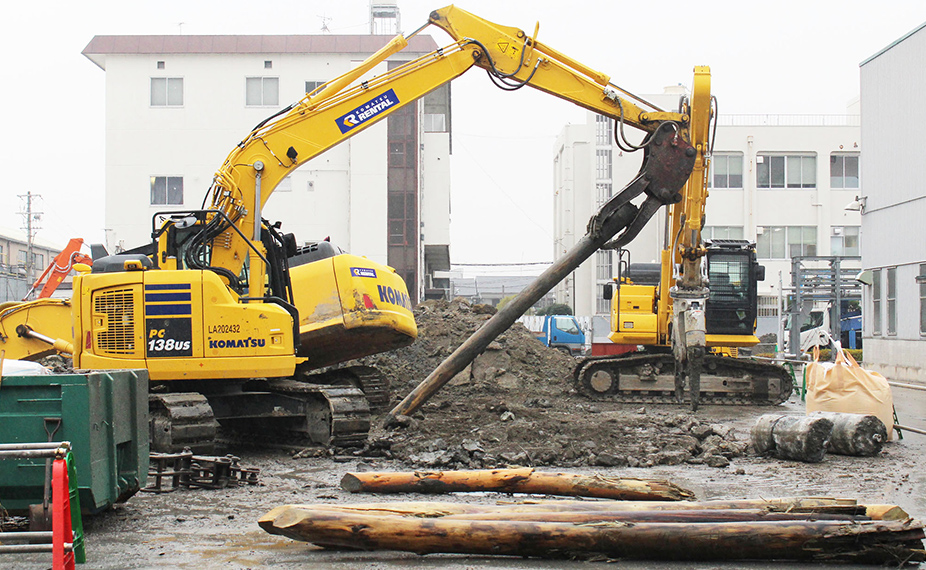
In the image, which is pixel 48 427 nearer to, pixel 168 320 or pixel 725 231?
pixel 168 320

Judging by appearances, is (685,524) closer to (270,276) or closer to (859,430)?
(859,430)

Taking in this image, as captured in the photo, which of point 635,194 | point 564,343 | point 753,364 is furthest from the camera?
point 564,343

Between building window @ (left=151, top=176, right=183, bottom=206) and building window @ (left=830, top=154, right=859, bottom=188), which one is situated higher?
building window @ (left=830, top=154, right=859, bottom=188)

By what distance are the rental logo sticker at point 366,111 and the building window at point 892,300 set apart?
18.6 meters

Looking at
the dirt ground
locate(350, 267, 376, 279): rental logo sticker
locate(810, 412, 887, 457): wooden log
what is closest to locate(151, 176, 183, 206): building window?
the dirt ground

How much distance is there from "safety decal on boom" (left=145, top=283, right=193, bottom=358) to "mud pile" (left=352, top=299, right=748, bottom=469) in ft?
7.96

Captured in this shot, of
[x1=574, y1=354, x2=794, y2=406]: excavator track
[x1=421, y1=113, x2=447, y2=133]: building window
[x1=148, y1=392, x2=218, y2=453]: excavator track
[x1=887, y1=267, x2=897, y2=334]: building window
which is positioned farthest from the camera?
[x1=421, y1=113, x2=447, y2=133]: building window

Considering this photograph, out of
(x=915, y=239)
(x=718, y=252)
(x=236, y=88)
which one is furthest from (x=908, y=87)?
(x=236, y=88)

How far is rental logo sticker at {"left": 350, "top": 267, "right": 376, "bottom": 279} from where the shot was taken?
11156 mm

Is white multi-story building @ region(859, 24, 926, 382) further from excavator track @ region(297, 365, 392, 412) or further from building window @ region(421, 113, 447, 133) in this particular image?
building window @ region(421, 113, 447, 133)

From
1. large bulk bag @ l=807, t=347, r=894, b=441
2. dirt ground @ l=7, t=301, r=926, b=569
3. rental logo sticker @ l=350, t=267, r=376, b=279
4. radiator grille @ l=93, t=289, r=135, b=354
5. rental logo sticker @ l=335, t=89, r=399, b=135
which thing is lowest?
dirt ground @ l=7, t=301, r=926, b=569

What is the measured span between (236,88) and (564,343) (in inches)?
652

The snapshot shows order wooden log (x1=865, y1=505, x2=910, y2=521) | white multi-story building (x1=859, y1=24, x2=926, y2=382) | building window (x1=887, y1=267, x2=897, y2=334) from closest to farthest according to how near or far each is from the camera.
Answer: wooden log (x1=865, y1=505, x2=910, y2=521) < white multi-story building (x1=859, y1=24, x2=926, y2=382) < building window (x1=887, y1=267, x2=897, y2=334)

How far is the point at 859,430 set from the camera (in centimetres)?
1048
